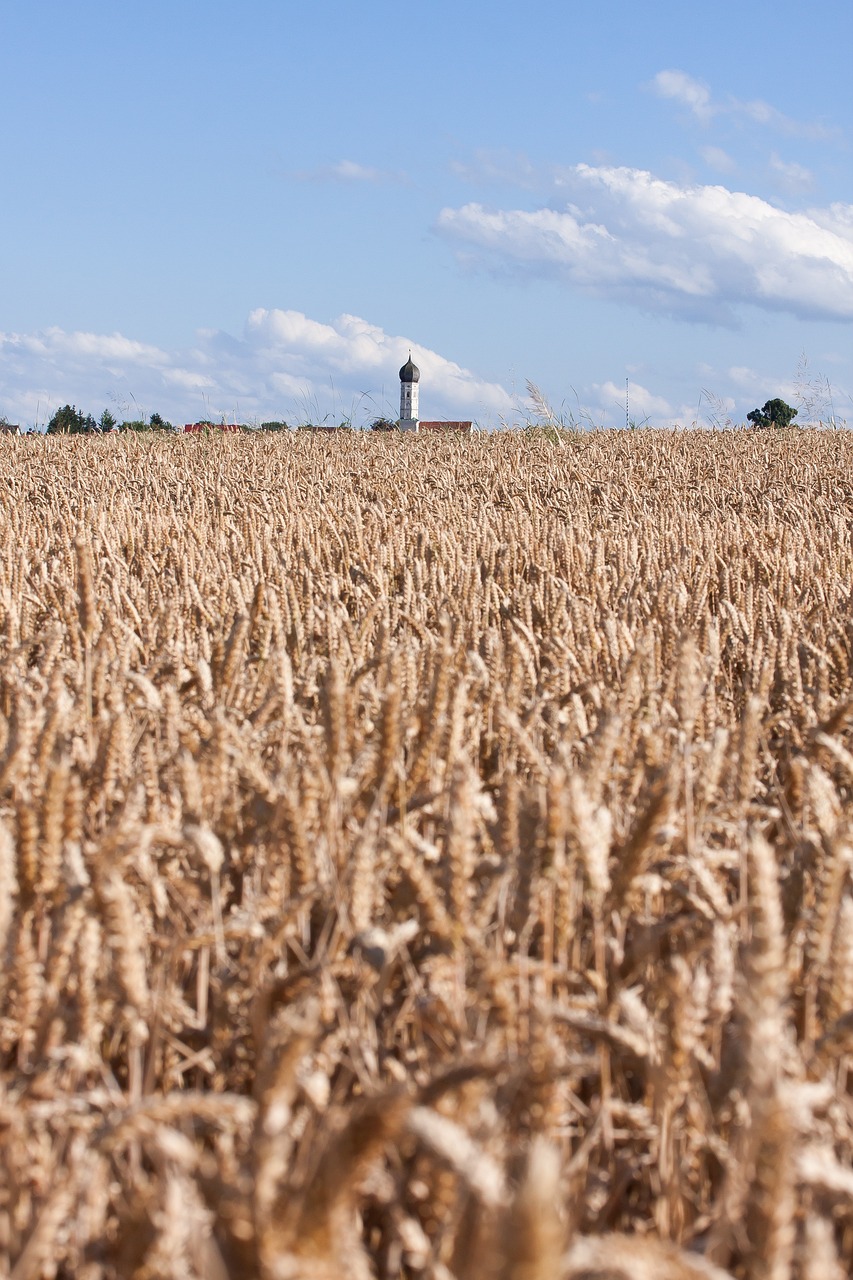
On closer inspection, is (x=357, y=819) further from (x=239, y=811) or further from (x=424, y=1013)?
(x=424, y=1013)

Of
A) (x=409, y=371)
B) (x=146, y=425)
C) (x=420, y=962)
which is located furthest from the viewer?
(x=409, y=371)

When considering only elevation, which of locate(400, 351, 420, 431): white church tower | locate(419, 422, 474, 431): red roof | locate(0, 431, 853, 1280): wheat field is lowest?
locate(0, 431, 853, 1280): wheat field

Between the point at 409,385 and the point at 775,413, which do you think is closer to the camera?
the point at 775,413

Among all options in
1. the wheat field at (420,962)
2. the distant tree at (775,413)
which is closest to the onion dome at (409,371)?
the distant tree at (775,413)

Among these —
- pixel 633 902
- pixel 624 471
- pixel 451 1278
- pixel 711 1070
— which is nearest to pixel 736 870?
pixel 633 902

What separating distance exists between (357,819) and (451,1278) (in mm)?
819

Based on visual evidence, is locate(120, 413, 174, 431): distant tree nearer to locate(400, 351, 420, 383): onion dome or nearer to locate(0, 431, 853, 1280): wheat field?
locate(0, 431, 853, 1280): wheat field

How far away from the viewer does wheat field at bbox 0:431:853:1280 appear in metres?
0.71

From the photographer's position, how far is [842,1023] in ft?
3.04

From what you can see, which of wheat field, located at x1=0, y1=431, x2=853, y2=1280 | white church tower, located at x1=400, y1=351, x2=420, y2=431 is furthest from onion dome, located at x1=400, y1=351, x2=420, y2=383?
wheat field, located at x1=0, y1=431, x2=853, y2=1280

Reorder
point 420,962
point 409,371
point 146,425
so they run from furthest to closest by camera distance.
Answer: point 409,371
point 146,425
point 420,962

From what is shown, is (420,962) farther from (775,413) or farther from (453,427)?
(775,413)

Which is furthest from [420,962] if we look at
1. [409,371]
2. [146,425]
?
[409,371]

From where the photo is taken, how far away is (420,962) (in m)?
1.31
